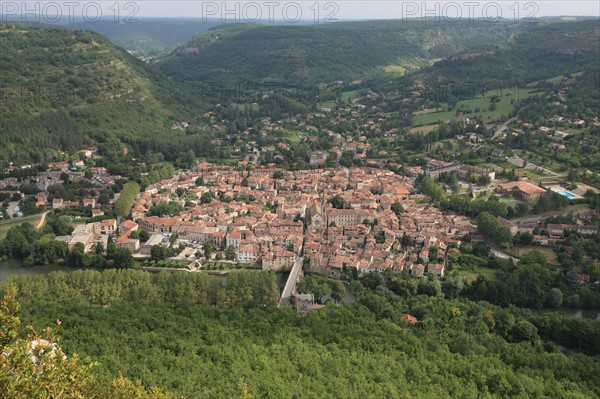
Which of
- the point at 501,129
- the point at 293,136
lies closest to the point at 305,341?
the point at 293,136

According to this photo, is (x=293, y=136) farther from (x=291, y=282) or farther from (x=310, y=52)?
(x=310, y=52)

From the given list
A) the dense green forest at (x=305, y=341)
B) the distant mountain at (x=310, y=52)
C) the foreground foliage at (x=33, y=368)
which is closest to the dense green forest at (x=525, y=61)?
the distant mountain at (x=310, y=52)

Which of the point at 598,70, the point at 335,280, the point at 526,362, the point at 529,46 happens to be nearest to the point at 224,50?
the point at 529,46

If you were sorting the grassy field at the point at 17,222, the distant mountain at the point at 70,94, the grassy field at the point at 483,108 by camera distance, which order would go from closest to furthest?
the grassy field at the point at 17,222
the distant mountain at the point at 70,94
the grassy field at the point at 483,108

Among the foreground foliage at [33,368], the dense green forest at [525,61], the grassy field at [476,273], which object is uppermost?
the dense green forest at [525,61]

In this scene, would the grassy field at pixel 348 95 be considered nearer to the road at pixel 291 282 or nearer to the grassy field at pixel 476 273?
the road at pixel 291 282

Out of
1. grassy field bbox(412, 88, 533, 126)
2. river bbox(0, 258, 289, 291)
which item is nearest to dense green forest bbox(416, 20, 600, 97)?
grassy field bbox(412, 88, 533, 126)

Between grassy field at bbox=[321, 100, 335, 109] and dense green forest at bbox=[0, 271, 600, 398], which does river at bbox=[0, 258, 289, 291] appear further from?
grassy field at bbox=[321, 100, 335, 109]
